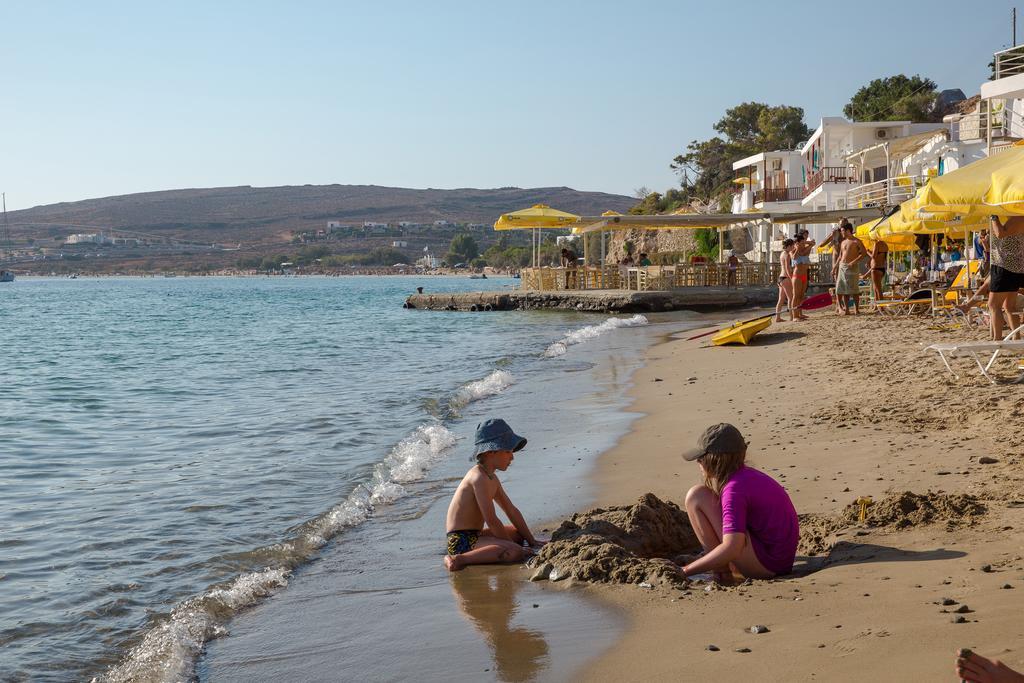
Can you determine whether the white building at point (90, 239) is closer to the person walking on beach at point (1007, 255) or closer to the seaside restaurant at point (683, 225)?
the seaside restaurant at point (683, 225)

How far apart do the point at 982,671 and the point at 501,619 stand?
7.65ft

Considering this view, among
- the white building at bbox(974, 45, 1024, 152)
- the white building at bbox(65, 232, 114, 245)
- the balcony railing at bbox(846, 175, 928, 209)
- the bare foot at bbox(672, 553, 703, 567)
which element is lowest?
the bare foot at bbox(672, 553, 703, 567)

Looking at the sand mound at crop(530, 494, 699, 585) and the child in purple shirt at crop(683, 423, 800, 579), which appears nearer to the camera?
the child in purple shirt at crop(683, 423, 800, 579)

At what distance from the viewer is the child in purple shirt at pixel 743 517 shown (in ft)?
15.4

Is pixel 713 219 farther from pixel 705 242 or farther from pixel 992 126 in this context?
pixel 705 242

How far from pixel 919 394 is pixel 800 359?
417cm

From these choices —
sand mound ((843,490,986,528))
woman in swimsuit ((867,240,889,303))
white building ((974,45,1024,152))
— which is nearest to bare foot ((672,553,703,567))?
sand mound ((843,490,986,528))

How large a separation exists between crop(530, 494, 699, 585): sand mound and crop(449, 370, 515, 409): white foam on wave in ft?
24.2

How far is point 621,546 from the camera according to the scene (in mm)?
5309

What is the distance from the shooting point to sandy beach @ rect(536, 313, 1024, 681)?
3.64 meters

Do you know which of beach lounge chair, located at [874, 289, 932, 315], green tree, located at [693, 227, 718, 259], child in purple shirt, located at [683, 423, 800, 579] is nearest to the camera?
child in purple shirt, located at [683, 423, 800, 579]

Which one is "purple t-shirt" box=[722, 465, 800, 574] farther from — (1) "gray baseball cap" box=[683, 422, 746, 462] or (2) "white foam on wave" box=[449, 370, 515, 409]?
(2) "white foam on wave" box=[449, 370, 515, 409]

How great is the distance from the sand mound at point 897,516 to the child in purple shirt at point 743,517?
1.52 ft

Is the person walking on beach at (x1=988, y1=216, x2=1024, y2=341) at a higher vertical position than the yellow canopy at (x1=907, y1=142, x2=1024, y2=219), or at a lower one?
lower
